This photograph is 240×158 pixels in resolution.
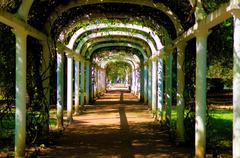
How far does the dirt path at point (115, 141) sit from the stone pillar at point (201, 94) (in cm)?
88

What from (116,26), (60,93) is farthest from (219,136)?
(116,26)

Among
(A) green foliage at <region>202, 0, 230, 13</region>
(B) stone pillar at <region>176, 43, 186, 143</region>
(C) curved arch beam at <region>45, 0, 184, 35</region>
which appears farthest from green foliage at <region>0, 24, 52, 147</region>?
(A) green foliage at <region>202, 0, 230, 13</region>

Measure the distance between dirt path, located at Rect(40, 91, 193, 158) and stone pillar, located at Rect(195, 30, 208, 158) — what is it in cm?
88

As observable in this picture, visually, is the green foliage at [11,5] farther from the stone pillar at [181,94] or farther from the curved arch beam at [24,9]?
the stone pillar at [181,94]

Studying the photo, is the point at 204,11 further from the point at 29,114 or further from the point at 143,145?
the point at 29,114

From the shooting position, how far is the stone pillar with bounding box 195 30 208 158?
812 centimetres

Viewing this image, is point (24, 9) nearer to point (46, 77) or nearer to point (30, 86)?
point (30, 86)

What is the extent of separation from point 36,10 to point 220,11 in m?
5.04

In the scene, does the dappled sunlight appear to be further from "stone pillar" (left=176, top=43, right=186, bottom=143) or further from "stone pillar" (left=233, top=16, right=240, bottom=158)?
"stone pillar" (left=233, top=16, right=240, bottom=158)

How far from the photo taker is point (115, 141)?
35.5 ft

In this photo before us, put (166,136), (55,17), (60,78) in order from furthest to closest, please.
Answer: (60,78) < (166,136) < (55,17)

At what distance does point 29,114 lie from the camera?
10039mm

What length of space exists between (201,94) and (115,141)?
3198 mm

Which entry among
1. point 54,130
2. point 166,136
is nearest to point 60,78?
point 54,130
